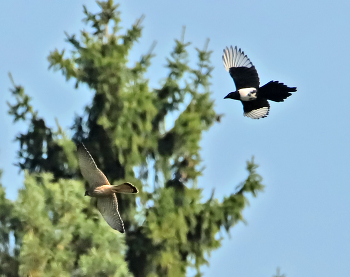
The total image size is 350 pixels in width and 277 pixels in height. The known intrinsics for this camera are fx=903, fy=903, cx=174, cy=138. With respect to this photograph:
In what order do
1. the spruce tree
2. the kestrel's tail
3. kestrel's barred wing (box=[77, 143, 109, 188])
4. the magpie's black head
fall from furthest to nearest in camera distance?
the spruce tree
the magpie's black head
kestrel's barred wing (box=[77, 143, 109, 188])
the kestrel's tail

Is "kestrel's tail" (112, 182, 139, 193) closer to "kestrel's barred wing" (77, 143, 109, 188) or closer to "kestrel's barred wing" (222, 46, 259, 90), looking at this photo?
"kestrel's barred wing" (77, 143, 109, 188)

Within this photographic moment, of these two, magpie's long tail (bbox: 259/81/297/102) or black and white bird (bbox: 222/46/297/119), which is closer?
magpie's long tail (bbox: 259/81/297/102)

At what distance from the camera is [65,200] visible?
13.4 metres

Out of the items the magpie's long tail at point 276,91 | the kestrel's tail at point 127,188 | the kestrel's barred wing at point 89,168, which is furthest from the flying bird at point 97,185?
the magpie's long tail at point 276,91

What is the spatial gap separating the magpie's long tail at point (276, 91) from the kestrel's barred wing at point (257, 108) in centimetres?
37

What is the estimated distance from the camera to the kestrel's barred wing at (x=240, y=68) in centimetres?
1191

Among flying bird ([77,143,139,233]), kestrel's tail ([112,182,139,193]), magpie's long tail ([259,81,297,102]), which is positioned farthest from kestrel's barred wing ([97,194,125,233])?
magpie's long tail ([259,81,297,102])

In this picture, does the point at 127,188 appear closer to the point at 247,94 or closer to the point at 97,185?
the point at 97,185

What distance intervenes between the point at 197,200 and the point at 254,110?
4523mm

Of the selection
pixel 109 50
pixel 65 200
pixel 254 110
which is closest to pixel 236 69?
pixel 254 110

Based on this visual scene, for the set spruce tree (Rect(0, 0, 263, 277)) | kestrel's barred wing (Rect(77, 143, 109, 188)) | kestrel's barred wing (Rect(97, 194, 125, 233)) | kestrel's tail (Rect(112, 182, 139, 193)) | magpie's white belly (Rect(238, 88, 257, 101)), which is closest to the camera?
kestrel's tail (Rect(112, 182, 139, 193))

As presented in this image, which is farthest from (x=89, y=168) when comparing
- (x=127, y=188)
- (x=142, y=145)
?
(x=142, y=145)

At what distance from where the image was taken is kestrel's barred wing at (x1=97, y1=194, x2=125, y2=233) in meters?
11.0

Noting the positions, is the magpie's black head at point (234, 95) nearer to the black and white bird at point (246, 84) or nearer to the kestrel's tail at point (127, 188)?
the black and white bird at point (246, 84)
